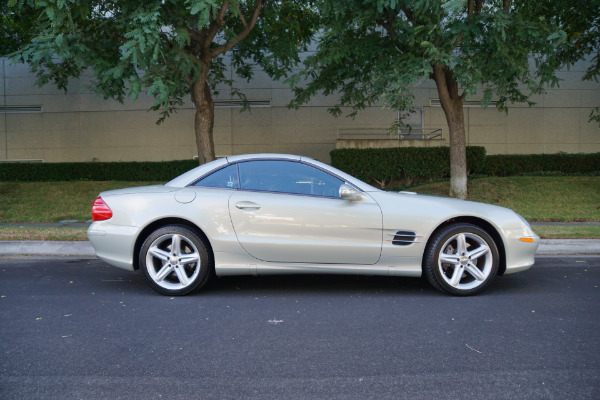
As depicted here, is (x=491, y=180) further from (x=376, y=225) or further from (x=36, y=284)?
Result: (x=36, y=284)

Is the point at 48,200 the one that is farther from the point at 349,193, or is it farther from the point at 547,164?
the point at 547,164

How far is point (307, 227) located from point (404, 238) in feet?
3.18

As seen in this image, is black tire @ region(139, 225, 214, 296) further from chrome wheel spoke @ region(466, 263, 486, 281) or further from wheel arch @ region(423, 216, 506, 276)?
chrome wheel spoke @ region(466, 263, 486, 281)

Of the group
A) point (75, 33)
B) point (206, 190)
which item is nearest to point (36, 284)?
point (206, 190)

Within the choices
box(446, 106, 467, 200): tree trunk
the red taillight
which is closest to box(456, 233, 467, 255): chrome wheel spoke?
the red taillight

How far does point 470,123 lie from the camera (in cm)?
2000

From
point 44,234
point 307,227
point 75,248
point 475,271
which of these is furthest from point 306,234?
point 44,234

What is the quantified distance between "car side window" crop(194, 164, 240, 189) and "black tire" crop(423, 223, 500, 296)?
82.6 inches

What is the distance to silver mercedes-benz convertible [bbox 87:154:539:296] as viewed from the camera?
16.4ft

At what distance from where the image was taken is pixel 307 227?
4.99 meters

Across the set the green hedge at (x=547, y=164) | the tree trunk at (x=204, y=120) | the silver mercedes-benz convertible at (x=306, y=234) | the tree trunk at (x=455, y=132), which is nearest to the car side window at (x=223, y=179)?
the silver mercedes-benz convertible at (x=306, y=234)

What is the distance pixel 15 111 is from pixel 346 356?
70.0 ft

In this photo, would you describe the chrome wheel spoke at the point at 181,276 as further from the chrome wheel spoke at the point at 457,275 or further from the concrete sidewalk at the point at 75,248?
the concrete sidewalk at the point at 75,248

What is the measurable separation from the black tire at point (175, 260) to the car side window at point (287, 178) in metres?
0.78
